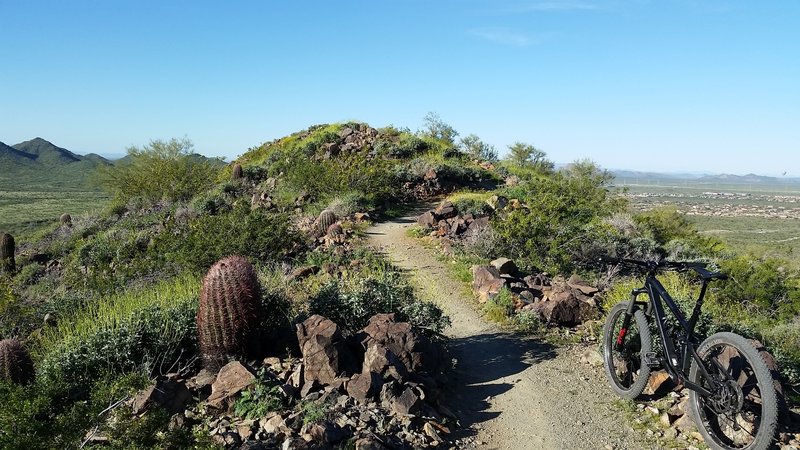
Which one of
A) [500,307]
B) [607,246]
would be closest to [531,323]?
[500,307]

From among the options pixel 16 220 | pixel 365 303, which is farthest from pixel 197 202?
pixel 16 220

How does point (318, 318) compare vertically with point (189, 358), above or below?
above

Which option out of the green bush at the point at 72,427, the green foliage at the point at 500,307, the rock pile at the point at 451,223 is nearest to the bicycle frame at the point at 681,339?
the green foliage at the point at 500,307

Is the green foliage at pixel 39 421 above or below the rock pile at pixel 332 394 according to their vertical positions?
above

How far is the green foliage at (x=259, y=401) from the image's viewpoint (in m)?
4.63

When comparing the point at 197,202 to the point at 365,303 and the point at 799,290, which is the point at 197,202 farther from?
the point at 799,290

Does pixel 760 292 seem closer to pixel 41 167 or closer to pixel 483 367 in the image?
pixel 483 367

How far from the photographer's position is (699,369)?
13.8ft

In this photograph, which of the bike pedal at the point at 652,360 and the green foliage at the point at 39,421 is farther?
the bike pedal at the point at 652,360

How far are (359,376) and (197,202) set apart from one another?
58.1ft

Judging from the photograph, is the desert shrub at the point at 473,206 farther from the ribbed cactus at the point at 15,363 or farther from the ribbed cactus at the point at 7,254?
the ribbed cactus at the point at 7,254

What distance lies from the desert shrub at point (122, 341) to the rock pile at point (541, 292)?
190 inches

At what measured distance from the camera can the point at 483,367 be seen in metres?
6.38

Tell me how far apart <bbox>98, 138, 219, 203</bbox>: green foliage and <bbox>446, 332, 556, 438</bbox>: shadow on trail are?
22.9 metres
